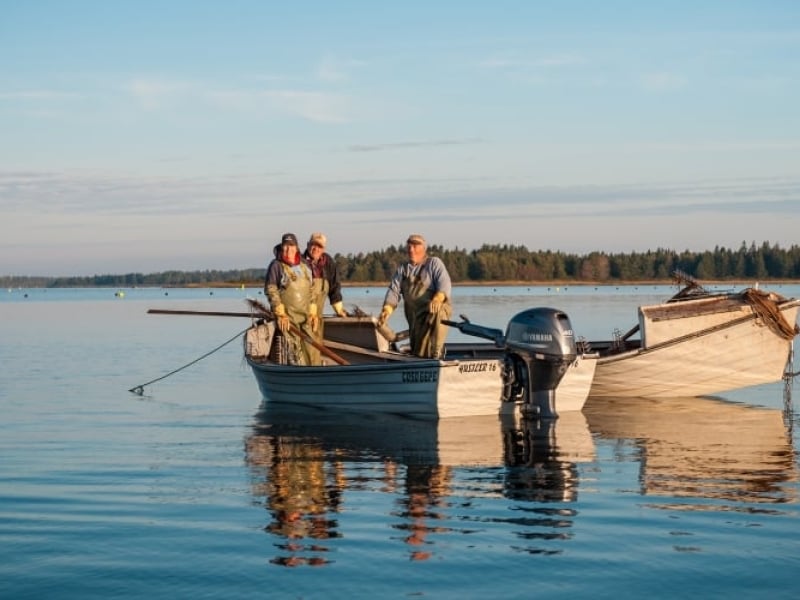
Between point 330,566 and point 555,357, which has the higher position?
point 555,357

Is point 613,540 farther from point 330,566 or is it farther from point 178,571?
point 178,571

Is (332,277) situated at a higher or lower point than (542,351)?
higher

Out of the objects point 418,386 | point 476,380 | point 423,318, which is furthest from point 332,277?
point 476,380

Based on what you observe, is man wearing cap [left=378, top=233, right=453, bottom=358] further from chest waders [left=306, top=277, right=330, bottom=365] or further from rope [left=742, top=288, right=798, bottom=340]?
rope [left=742, top=288, right=798, bottom=340]

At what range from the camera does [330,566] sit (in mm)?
7793

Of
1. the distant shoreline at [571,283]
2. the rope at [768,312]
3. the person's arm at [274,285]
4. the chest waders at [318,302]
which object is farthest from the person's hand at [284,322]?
the distant shoreline at [571,283]

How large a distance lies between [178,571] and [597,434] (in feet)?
25.5

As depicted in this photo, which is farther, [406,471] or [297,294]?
[297,294]

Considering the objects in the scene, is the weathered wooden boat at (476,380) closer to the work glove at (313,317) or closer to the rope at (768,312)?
the work glove at (313,317)

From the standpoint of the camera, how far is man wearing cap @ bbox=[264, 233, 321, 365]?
16.9 meters

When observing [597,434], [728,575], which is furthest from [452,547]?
[597,434]

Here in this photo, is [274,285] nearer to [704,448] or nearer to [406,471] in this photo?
[406,471]

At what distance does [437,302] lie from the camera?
15992 mm

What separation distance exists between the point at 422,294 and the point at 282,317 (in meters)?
2.04
